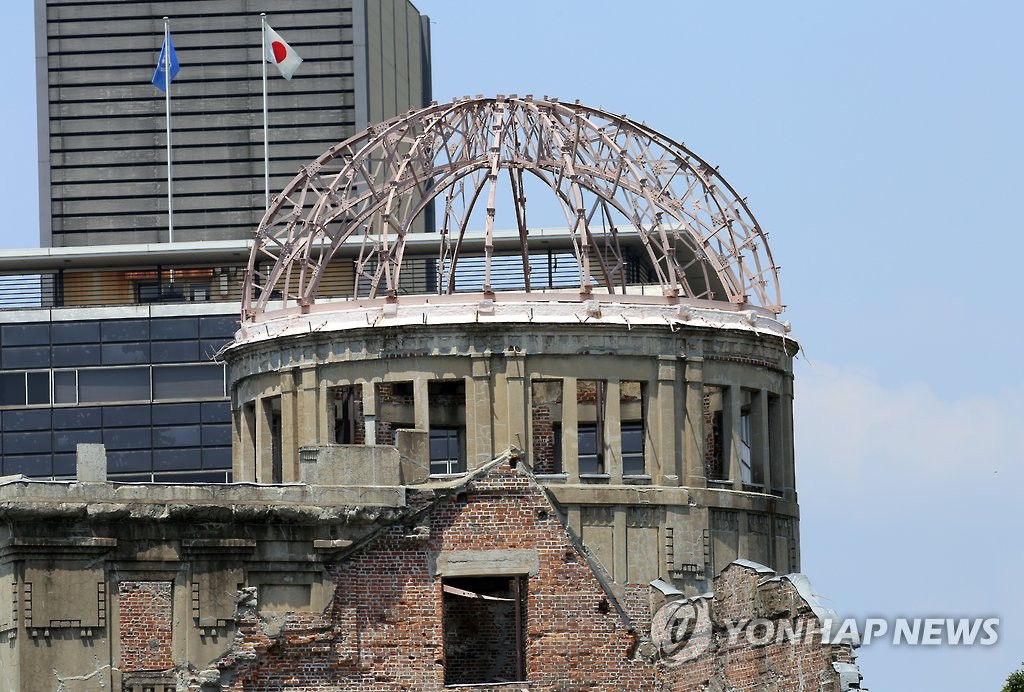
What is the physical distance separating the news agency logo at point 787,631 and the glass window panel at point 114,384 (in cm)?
6223

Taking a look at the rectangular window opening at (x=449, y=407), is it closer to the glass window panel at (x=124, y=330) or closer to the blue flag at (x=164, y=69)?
the blue flag at (x=164, y=69)

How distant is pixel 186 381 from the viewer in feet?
380

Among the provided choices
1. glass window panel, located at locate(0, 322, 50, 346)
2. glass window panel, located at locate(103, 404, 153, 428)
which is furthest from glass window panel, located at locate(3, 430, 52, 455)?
glass window panel, located at locate(0, 322, 50, 346)

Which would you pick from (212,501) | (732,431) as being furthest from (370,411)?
(212,501)

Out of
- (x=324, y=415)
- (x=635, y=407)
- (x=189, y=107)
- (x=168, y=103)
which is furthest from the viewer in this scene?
(x=189, y=107)

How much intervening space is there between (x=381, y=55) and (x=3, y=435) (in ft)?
122

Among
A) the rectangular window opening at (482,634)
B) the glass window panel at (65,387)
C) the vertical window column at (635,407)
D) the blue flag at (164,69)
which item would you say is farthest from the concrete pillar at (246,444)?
the glass window panel at (65,387)

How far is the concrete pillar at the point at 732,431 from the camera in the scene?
227ft

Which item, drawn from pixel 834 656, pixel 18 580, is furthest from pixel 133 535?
pixel 834 656

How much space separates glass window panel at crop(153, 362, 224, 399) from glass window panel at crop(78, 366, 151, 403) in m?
0.45

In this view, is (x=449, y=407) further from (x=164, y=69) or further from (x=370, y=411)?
(x=164, y=69)

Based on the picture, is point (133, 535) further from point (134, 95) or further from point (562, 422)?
point (134, 95)

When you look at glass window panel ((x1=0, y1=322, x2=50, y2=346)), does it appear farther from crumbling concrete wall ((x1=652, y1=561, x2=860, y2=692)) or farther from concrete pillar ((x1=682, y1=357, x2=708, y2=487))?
crumbling concrete wall ((x1=652, y1=561, x2=860, y2=692))

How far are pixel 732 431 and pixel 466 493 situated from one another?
14.6 meters
